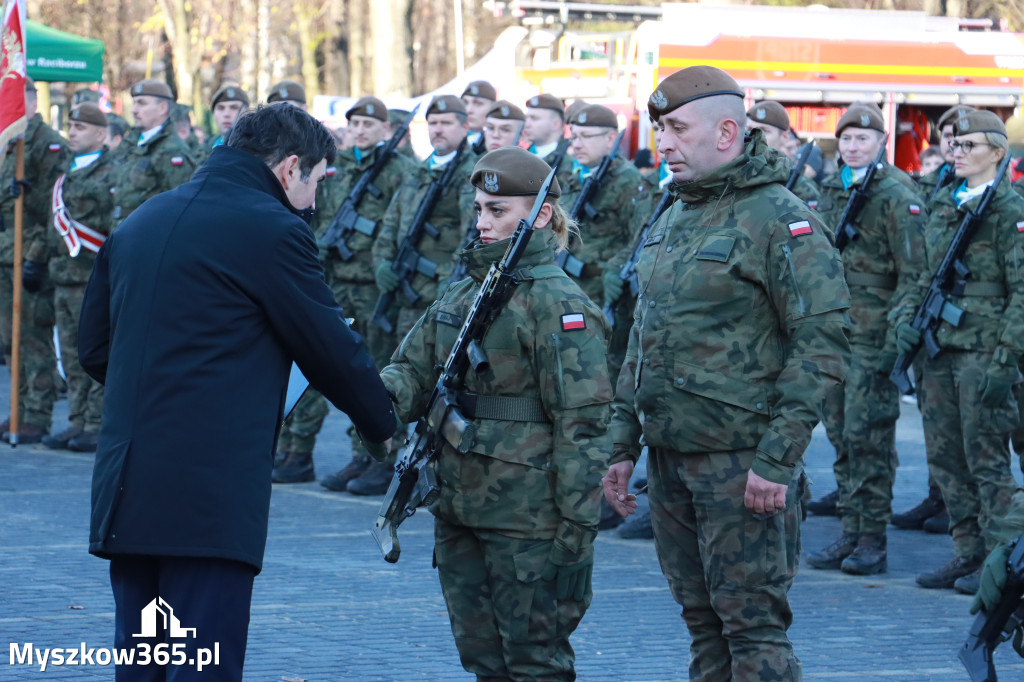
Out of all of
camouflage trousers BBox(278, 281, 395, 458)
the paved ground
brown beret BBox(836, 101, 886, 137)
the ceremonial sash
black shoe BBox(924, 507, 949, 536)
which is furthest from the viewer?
the ceremonial sash

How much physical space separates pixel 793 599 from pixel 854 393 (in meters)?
1.40

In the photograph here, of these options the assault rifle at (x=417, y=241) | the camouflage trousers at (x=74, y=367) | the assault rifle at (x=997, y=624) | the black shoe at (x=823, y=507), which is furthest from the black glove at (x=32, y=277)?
the assault rifle at (x=997, y=624)

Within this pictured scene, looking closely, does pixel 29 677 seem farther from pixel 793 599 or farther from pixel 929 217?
pixel 929 217

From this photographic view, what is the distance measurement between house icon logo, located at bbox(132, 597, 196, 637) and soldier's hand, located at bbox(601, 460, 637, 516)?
5.22 feet

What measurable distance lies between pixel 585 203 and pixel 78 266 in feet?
13.3

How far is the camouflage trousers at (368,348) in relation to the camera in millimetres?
9930

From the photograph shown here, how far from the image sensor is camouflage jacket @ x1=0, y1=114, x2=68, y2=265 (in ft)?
38.1

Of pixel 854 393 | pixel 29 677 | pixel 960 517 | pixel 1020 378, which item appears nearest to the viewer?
pixel 29 677

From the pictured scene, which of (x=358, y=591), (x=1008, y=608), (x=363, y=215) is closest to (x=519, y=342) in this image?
(x=1008, y=608)

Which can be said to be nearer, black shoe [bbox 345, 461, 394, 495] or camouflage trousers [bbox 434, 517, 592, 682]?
camouflage trousers [bbox 434, 517, 592, 682]

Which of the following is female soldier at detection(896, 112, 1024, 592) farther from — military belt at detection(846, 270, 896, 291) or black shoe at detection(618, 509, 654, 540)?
black shoe at detection(618, 509, 654, 540)

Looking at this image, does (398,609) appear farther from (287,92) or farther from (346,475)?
(287,92)

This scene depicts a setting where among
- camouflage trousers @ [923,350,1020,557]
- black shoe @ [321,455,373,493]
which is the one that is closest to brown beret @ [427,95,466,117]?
black shoe @ [321,455,373,493]

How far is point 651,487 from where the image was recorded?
466cm
